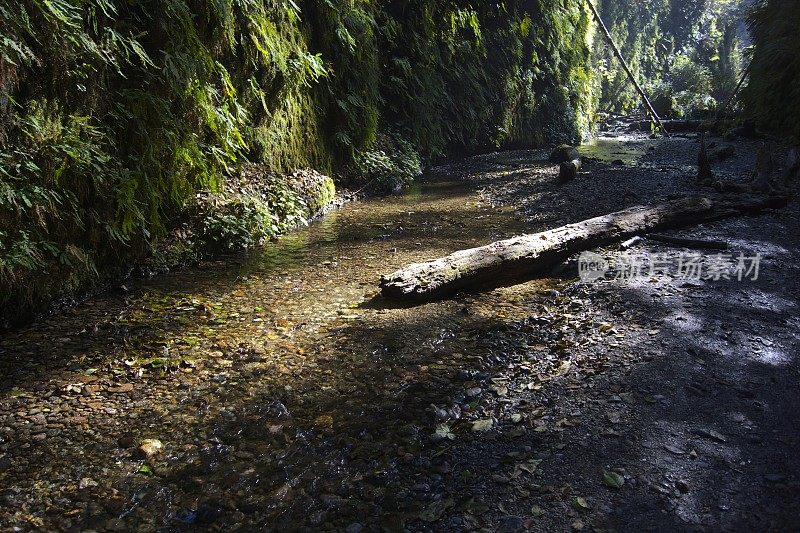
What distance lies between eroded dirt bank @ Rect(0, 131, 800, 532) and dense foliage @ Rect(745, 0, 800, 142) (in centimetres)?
962

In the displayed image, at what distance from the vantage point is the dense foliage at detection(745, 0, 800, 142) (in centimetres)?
1247

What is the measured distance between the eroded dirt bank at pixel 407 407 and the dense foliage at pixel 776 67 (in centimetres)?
962

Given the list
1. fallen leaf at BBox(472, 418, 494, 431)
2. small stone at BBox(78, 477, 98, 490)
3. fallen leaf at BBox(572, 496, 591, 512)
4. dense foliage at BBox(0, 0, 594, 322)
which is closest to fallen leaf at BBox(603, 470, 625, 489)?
fallen leaf at BBox(572, 496, 591, 512)

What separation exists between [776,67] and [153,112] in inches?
582

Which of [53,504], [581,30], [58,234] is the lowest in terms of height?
[53,504]

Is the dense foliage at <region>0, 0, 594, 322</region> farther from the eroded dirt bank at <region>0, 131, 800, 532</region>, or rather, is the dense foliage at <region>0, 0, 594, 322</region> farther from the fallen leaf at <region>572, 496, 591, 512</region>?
the fallen leaf at <region>572, 496, 591, 512</region>

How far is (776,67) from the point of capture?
12.9 metres

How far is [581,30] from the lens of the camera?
20719 millimetres

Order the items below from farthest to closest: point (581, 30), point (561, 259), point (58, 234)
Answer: point (581, 30) → point (561, 259) → point (58, 234)

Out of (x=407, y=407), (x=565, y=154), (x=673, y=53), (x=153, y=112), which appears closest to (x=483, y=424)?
(x=407, y=407)

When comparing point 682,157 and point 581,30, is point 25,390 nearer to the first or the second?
point 682,157

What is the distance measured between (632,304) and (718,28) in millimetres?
61232

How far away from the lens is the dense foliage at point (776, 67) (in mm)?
12469

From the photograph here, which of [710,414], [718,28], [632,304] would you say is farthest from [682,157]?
[718,28]
